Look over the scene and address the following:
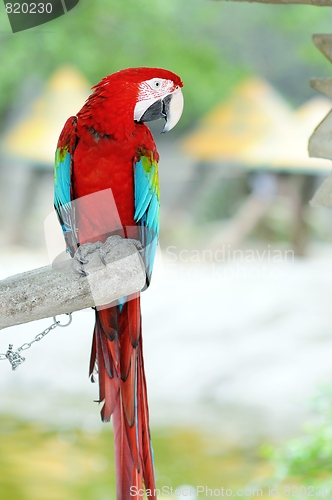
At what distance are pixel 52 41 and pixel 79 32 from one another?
223 mm

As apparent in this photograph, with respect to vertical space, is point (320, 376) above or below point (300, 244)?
below

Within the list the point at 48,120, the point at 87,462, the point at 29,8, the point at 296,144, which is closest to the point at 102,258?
the point at 29,8

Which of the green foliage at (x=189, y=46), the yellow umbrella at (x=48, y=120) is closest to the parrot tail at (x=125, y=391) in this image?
the yellow umbrella at (x=48, y=120)

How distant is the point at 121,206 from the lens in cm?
Result: 97

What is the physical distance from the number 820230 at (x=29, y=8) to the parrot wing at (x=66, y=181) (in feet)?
0.96

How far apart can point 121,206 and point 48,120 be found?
2184 mm

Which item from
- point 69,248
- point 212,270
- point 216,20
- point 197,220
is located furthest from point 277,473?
point 216,20

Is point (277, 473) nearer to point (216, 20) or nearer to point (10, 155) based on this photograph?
point (10, 155)

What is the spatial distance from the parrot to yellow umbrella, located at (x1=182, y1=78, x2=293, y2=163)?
2.81 metres

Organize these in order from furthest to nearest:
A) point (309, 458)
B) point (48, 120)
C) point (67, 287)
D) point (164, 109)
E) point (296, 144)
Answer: point (296, 144), point (48, 120), point (309, 458), point (164, 109), point (67, 287)

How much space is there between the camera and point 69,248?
3.21 ft

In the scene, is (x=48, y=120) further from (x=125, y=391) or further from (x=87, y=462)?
(x=125, y=391)

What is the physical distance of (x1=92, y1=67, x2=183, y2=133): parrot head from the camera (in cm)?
89

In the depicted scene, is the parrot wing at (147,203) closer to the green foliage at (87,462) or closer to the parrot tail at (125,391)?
the parrot tail at (125,391)
